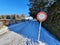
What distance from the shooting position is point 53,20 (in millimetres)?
9273

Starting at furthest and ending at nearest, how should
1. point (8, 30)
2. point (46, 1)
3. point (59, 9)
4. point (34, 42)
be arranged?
point (46, 1) < point (59, 9) < point (8, 30) < point (34, 42)

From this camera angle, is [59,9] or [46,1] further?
[46,1]

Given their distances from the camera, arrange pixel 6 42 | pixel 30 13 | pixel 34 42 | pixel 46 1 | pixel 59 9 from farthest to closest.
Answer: pixel 30 13 < pixel 46 1 < pixel 59 9 < pixel 34 42 < pixel 6 42

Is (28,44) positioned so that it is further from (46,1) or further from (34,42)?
(46,1)

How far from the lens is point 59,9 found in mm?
8992

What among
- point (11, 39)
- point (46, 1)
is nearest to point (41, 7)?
point (46, 1)

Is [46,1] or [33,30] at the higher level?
[46,1]

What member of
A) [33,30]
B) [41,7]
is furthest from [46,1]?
[33,30]

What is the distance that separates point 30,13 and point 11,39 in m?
10.2

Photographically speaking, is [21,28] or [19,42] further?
[21,28]

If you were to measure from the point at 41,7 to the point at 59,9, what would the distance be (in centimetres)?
257

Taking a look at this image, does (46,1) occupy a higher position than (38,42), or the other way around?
(46,1)

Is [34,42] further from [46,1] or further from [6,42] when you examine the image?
[46,1]

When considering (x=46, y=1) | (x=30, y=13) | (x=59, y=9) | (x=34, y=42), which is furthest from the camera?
(x=30, y=13)
